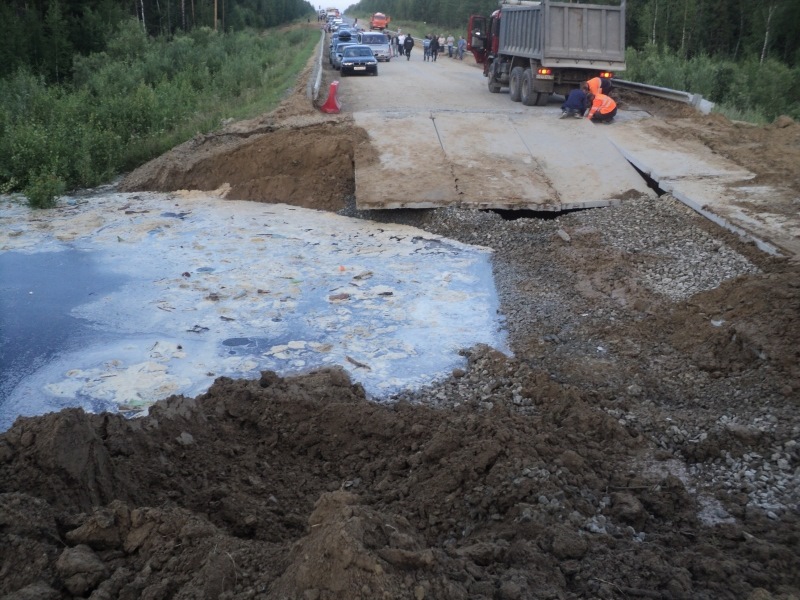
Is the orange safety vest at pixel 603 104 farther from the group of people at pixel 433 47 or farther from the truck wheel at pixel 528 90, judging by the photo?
the group of people at pixel 433 47

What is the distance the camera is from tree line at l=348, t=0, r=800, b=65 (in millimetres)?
41469

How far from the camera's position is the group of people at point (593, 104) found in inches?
619

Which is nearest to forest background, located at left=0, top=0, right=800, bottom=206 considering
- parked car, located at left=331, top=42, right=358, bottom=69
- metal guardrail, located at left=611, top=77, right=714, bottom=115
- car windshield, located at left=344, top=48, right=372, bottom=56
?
metal guardrail, located at left=611, top=77, right=714, bottom=115

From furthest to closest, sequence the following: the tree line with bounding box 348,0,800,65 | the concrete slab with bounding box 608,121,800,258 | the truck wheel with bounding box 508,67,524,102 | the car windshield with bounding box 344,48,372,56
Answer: the tree line with bounding box 348,0,800,65 < the car windshield with bounding box 344,48,372,56 < the truck wheel with bounding box 508,67,524,102 < the concrete slab with bounding box 608,121,800,258

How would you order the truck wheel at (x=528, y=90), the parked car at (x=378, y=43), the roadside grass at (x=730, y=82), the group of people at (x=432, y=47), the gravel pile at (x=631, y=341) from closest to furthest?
the gravel pile at (x=631, y=341)
the truck wheel at (x=528, y=90)
the roadside grass at (x=730, y=82)
the parked car at (x=378, y=43)
the group of people at (x=432, y=47)

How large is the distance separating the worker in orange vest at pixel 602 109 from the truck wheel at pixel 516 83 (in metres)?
5.37

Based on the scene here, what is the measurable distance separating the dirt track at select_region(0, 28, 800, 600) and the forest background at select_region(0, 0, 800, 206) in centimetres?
943

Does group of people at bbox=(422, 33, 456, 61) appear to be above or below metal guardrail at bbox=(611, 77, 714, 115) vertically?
above

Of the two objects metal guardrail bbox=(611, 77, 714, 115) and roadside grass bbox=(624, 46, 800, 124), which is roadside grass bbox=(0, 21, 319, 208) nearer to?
metal guardrail bbox=(611, 77, 714, 115)

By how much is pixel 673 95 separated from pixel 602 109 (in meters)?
3.42

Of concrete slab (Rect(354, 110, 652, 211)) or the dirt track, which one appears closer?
the dirt track

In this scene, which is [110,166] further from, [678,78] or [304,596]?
[678,78]

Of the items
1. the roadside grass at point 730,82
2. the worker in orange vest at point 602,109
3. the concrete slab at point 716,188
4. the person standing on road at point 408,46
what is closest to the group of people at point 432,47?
the person standing on road at point 408,46

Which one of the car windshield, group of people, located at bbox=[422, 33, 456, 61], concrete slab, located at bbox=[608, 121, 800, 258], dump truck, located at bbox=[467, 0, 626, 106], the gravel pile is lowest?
the gravel pile
